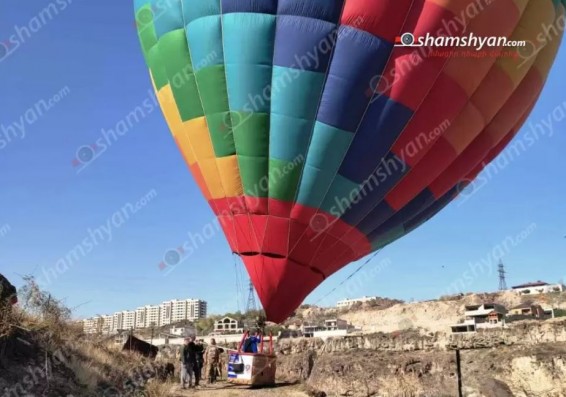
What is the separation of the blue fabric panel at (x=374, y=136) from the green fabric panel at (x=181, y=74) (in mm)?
2919

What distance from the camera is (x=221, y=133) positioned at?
30.1ft

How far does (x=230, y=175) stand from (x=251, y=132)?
2.97 feet

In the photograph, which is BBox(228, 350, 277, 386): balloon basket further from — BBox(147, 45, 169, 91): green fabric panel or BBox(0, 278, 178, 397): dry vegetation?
BBox(147, 45, 169, 91): green fabric panel

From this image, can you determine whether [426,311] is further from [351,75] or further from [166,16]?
[166,16]

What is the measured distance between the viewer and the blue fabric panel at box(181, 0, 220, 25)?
888 cm

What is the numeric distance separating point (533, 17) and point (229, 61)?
5.62 m

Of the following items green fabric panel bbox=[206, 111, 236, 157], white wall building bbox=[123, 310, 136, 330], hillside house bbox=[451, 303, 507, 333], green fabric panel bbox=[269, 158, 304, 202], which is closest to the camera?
green fabric panel bbox=[269, 158, 304, 202]

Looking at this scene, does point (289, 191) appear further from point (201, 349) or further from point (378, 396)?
point (378, 396)

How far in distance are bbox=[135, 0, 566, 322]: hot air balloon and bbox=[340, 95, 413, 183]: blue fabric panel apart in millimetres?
18

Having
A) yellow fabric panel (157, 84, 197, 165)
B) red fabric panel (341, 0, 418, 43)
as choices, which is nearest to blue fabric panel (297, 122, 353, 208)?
red fabric panel (341, 0, 418, 43)

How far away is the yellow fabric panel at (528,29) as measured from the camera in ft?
30.6

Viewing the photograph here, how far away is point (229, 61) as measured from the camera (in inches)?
→ 349

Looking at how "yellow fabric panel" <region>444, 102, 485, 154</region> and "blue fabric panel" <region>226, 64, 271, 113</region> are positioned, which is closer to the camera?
"blue fabric panel" <region>226, 64, 271, 113</region>

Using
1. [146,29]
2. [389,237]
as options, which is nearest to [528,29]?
[389,237]
